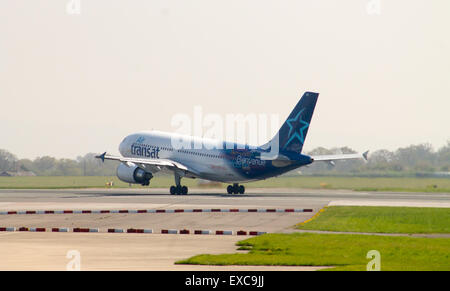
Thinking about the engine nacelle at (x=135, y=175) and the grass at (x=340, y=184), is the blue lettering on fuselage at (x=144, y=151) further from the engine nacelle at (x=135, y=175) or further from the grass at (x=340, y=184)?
the grass at (x=340, y=184)

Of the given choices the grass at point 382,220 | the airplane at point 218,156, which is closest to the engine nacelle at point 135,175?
the airplane at point 218,156

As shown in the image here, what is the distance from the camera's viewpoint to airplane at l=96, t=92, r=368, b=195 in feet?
235

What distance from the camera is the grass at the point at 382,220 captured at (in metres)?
38.2

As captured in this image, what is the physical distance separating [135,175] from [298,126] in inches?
688

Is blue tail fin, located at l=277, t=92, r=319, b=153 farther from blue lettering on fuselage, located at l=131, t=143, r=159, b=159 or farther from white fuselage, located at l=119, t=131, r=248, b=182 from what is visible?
blue lettering on fuselage, located at l=131, t=143, r=159, b=159

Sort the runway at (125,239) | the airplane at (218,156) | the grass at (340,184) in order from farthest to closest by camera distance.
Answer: the grass at (340,184) < the airplane at (218,156) < the runway at (125,239)

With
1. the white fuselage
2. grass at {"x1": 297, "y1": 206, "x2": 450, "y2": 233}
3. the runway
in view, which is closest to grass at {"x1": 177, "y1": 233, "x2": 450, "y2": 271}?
the runway

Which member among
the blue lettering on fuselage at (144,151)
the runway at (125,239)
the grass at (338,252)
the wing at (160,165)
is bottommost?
the grass at (338,252)

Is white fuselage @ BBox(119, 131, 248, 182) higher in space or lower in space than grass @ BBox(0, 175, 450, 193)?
higher

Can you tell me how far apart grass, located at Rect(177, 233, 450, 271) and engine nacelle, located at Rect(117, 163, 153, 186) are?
45987 mm

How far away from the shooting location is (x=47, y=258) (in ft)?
84.8

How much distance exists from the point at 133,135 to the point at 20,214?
124ft

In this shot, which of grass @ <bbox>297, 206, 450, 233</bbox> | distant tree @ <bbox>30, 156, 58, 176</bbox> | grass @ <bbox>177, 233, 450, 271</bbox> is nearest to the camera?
grass @ <bbox>177, 233, 450, 271</bbox>
